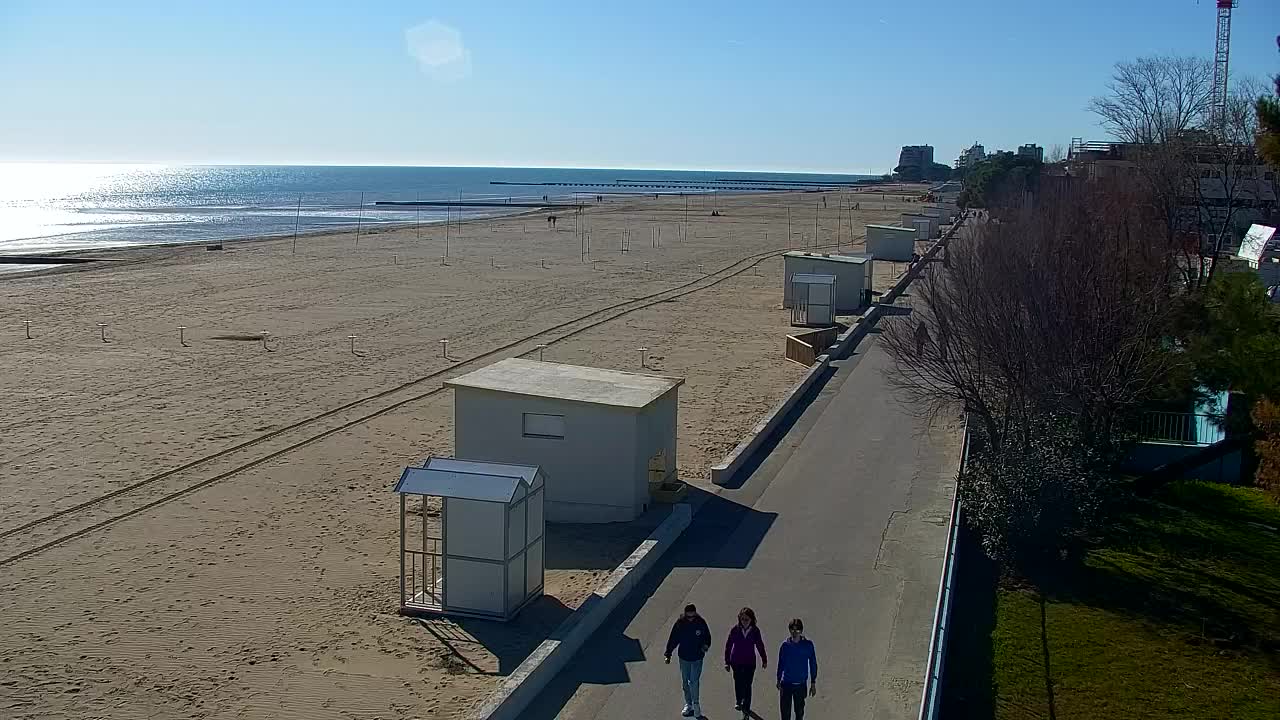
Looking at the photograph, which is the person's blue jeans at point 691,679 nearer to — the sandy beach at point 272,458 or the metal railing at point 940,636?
the metal railing at point 940,636

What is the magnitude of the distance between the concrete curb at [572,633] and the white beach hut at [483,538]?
81 cm

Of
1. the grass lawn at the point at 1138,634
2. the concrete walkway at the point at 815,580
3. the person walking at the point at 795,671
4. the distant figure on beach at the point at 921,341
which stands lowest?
the grass lawn at the point at 1138,634

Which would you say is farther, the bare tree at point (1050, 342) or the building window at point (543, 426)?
the bare tree at point (1050, 342)

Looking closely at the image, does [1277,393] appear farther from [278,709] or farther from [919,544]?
[278,709]

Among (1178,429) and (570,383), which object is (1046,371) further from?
(570,383)

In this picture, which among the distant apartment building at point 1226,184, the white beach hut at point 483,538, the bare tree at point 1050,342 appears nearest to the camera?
the white beach hut at point 483,538

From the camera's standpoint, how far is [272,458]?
19844 mm

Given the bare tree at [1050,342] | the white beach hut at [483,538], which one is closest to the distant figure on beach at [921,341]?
the bare tree at [1050,342]

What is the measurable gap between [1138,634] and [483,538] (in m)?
7.53

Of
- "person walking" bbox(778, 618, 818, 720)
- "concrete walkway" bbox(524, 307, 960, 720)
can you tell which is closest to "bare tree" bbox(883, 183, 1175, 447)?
"concrete walkway" bbox(524, 307, 960, 720)

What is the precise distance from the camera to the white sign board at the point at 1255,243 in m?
37.4

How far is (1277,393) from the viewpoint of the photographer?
15.2 m

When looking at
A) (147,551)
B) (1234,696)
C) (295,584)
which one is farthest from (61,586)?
(1234,696)

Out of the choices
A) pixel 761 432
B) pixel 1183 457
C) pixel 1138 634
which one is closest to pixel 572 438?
pixel 761 432
